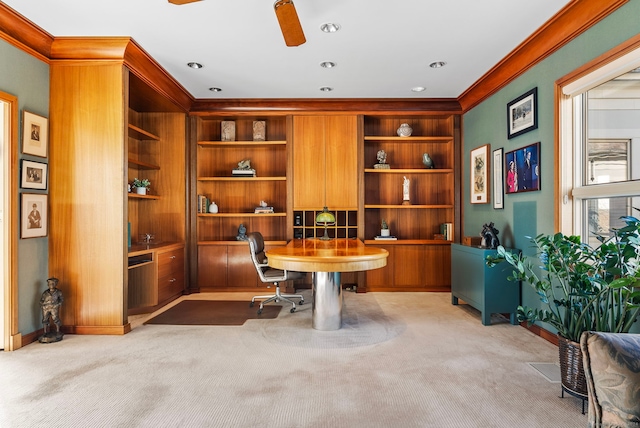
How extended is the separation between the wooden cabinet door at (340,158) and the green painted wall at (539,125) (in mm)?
1622

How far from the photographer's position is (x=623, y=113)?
2.47 m

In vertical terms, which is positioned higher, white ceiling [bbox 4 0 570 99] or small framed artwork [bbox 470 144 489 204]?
white ceiling [bbox 4 0 570 99]

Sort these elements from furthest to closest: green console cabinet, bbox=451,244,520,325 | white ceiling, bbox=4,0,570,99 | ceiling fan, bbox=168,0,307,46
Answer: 1. green console cabinet, bbox=451,244,520,325
2. white ceiling, bbox=4,0,570,99
3. ceiling fan, bbox=168,0,307,46

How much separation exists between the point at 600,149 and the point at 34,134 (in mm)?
4723

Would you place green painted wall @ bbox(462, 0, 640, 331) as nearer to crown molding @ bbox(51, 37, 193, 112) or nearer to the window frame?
the window frame

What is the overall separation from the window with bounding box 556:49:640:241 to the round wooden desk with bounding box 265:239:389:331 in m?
1.56

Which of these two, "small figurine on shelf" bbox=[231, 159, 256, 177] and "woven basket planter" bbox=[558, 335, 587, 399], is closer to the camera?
"woven basket planter" bbox=[558, 335, 587, 399]

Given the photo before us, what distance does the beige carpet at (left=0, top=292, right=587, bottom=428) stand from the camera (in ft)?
6.28

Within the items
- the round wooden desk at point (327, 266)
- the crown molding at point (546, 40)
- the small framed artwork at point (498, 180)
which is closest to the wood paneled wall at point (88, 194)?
the round wooden desk at point (327, 266)

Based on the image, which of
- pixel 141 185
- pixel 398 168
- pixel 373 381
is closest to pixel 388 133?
pixel 398 168

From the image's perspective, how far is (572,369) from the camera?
2.03 meters

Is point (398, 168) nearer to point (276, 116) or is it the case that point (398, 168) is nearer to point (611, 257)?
point (276, 116)

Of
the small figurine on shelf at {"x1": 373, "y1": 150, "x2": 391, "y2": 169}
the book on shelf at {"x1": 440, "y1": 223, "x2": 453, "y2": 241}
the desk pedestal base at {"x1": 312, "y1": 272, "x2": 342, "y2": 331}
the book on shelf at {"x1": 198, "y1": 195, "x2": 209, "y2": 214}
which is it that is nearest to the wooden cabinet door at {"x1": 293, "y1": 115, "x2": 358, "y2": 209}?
the small figurine on shelf at {"x1": 373, "y1": 150, "x2": 391, "y2": 169}

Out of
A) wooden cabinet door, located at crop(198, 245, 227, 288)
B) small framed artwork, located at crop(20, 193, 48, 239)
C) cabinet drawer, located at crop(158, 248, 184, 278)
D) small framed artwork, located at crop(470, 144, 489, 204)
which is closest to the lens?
small framed artwork, located at crop(20, 193, 48, 239)
